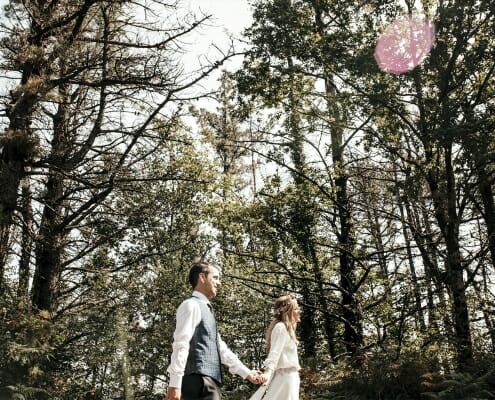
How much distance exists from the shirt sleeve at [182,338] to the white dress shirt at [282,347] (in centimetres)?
244

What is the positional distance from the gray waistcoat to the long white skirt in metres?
2.68

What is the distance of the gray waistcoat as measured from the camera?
13.1 ft

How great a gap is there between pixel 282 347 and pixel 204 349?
100 inches

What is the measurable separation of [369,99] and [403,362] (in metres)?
5.62

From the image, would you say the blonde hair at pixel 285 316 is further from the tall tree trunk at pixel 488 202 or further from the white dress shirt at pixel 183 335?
the tall tree trunk at pixel 488 202

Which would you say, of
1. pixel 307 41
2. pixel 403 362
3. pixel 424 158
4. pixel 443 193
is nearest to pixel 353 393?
pixel 403 362

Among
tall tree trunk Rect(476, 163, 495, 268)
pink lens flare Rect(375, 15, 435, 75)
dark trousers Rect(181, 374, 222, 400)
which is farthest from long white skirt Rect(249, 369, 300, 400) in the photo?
pink lens flare Rect(375, 15, 435, 75)

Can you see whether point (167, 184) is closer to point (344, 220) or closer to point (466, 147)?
point (344, 220)

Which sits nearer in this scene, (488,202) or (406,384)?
(406,384)

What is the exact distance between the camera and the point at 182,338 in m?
3.90

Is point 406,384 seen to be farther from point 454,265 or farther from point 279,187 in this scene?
point 279,187

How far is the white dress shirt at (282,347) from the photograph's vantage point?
251 inches

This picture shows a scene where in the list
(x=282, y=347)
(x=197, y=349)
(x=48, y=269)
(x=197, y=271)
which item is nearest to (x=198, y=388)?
(x=197, y=349)

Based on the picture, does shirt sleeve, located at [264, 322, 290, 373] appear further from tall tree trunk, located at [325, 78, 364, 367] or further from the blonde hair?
tall tree trunk, located at [325, 78, 364, 367]
